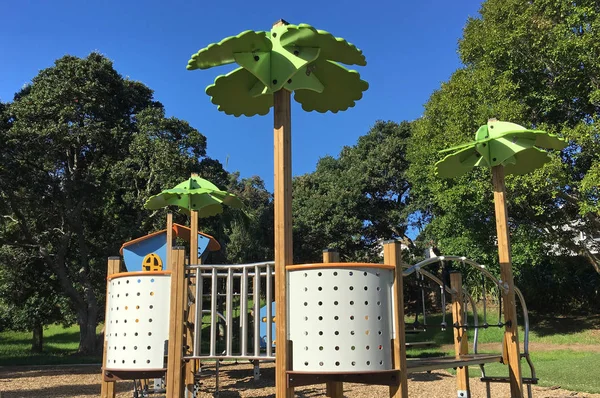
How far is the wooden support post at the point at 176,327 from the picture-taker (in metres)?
4.64

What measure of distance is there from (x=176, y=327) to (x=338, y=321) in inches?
65.8

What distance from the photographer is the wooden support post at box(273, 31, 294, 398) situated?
4039 mm

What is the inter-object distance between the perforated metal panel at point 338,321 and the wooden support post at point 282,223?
7cm

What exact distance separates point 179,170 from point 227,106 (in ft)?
45.0

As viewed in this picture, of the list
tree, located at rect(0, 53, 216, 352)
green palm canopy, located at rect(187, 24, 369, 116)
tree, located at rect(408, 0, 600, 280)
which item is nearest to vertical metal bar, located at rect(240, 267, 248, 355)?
green palm canopy, located at rect(187, 24, 369, 116)

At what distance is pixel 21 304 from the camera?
2175 cm

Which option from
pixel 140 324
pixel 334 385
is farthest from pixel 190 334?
pixel 334 385

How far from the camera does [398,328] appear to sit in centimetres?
417

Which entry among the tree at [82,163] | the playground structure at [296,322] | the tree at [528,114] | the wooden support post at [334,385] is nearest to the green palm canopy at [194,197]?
the playground structure at [296,322]

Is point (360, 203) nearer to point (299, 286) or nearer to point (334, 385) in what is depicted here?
point (334, 385)

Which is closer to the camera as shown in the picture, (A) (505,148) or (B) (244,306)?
(B) (244,306)

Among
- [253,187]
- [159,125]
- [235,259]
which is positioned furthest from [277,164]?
[253,187]

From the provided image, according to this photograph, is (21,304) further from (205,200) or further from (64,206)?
(205,200)

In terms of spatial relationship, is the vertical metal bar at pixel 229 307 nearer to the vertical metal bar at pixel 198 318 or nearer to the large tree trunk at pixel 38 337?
the vertical metal bar at pixel 198 318
